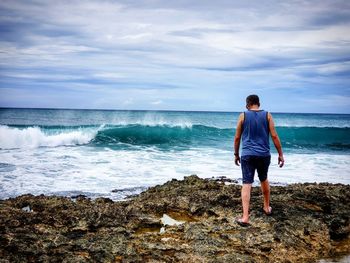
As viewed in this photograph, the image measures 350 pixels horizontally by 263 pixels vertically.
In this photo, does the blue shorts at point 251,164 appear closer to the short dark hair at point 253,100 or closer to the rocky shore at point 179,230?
the rocky shore at point 179,230

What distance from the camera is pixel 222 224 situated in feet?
16.6

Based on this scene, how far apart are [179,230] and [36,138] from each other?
2016cm

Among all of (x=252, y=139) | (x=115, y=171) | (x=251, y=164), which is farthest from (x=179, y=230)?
(x=115, y=171)

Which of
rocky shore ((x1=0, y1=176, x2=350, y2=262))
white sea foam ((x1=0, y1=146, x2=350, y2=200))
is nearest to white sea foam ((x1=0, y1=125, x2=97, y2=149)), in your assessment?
white sea foam ((x1=0, y1=146, x2=350, y2=200))

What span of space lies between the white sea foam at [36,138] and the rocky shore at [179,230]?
16196 millimetres

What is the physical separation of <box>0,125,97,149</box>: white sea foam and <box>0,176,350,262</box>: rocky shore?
53.1 ft

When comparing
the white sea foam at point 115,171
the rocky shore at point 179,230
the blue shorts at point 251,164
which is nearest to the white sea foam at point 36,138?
the white sea foam at point 115,171

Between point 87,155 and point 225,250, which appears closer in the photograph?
point 225,250

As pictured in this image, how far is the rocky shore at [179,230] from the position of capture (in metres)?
4.20

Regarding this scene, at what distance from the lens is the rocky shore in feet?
13.8

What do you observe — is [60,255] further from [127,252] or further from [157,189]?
[157,189]

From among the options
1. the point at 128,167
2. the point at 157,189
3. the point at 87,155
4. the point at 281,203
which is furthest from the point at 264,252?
the point at 87,155

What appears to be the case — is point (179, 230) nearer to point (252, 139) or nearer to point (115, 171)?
point (252, 139)

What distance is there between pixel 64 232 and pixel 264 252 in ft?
8.26
